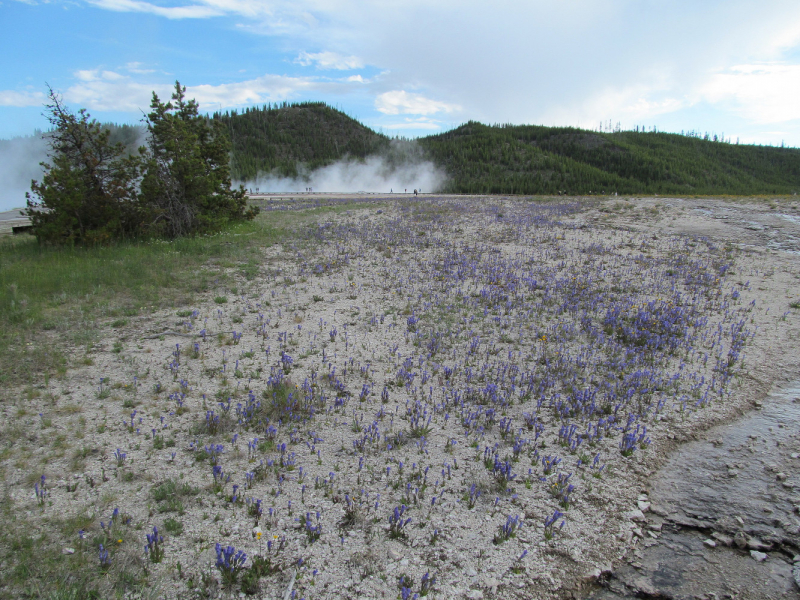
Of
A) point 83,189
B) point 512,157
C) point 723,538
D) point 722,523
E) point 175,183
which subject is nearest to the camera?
point 723,538

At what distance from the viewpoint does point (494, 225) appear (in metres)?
23.8

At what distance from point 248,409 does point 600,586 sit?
5.12 meters

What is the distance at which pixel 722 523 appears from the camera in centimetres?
480

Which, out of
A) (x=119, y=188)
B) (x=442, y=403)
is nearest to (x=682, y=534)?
(x=442, y=403)

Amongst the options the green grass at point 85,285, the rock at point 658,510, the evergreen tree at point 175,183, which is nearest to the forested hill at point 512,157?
the evergreen tree at point 175,183

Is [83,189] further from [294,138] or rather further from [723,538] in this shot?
[294,138]

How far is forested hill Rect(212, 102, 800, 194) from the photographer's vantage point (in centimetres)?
10612

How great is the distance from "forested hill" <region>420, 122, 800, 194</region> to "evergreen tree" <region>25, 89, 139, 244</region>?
81051mm

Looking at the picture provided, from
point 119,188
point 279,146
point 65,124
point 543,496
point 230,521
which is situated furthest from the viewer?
point 279,146

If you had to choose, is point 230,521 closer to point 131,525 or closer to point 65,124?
point 131,525

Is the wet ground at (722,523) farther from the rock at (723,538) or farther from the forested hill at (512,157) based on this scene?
the forested hill at (512,157)

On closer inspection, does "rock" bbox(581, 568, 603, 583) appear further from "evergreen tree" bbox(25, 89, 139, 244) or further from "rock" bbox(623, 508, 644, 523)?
"evergreen tree" bbox(25, 89, 139, 244)

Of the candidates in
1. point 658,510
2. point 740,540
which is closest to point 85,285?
point 658,510

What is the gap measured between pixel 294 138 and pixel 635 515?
131262 millimetres
